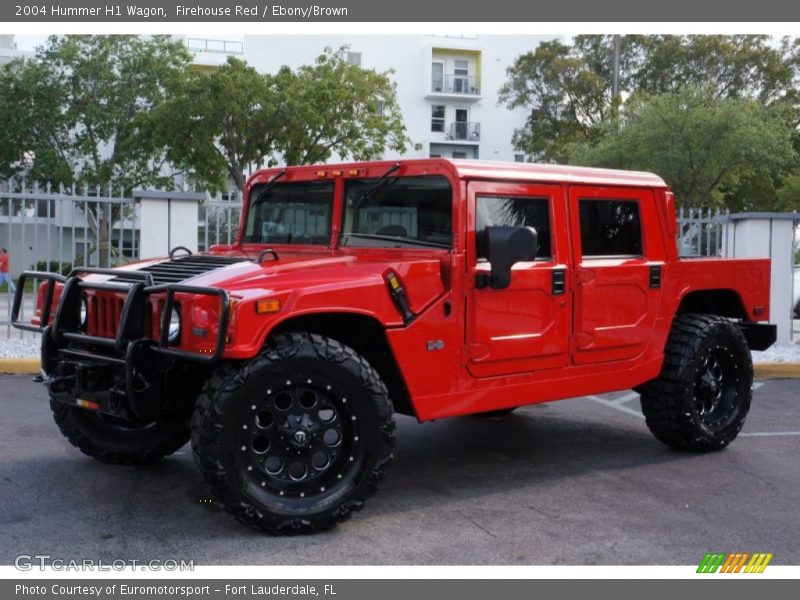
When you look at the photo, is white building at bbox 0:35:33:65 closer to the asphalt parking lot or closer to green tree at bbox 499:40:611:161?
green tree at bbox 499:40:611:161

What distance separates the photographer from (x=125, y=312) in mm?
4730

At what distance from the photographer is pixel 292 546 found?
4.59 m

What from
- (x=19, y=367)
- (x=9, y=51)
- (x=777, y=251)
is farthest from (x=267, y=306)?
(x=9, y=51)

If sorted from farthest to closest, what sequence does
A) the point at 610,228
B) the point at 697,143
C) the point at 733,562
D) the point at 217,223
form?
the point at 697,143
the point at 217,223
the point at 610,228
the point at 733,562

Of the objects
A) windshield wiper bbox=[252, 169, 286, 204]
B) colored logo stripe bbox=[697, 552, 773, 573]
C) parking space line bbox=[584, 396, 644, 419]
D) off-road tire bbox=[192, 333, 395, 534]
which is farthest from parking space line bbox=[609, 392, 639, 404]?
off-road tire bbox=[192, 333, 395, 534]

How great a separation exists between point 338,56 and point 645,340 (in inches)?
1059

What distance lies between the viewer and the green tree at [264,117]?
29.2m

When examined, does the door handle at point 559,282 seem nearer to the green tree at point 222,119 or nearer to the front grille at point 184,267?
the front grille at point 184,267

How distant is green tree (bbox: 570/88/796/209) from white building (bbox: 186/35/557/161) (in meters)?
18.7

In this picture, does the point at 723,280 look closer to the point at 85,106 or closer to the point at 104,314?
the point at 104,314

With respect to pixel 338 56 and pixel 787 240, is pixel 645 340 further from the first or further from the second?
pixel 338 56

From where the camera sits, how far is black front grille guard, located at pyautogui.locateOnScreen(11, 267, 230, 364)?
14.6ft

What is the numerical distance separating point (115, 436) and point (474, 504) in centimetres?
225

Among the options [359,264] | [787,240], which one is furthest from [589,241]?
[787,240]
